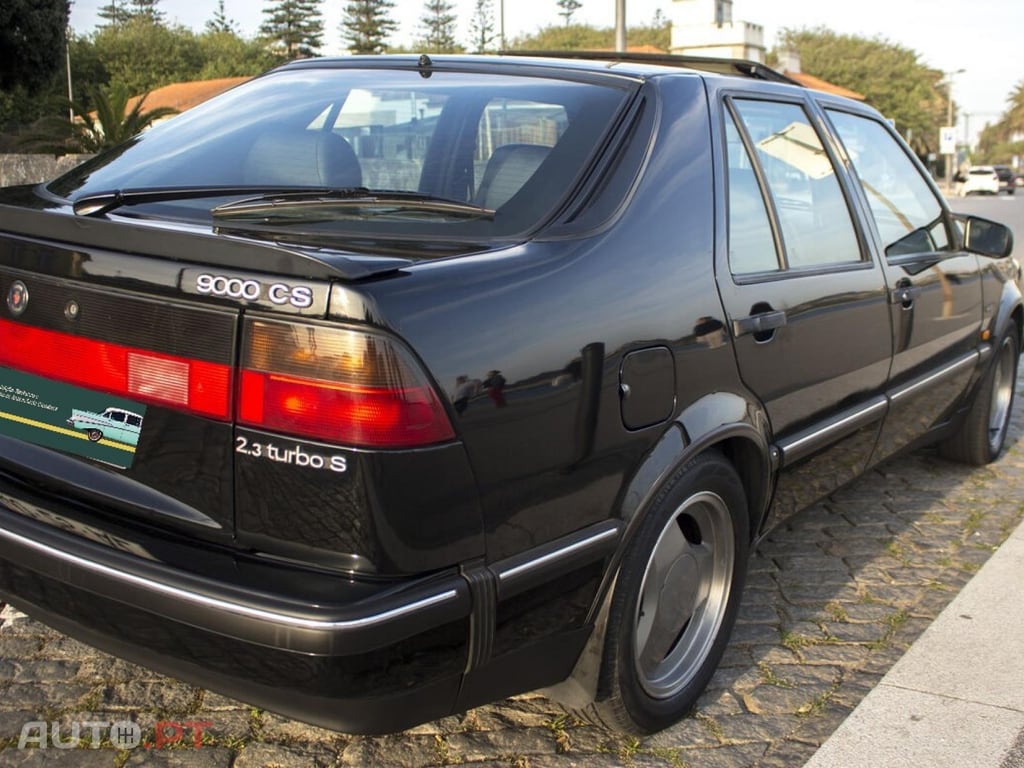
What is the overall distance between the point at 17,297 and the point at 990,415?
4608 mm

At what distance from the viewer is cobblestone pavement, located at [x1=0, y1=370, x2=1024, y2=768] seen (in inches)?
107

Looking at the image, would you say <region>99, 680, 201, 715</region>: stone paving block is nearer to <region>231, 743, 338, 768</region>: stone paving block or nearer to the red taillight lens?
<region>231, 743, 338, 768</region>: stone paving block

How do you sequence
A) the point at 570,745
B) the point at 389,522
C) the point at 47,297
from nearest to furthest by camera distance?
1. the point at 389,522
2. the point at 47,297
3. the point at 570,745

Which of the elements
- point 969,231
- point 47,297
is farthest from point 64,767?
point 969,231

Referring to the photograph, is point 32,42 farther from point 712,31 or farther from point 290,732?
point 290,732

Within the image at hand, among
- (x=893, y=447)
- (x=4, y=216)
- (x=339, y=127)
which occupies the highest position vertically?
(x=339, y=127)

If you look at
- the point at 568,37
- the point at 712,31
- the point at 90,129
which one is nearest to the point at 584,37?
the point at 568,37

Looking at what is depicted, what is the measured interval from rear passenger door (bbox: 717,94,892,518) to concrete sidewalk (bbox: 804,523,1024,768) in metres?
0.60

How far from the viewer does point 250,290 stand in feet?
6.56

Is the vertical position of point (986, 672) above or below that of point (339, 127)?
below

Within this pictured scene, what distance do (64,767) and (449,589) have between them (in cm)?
124

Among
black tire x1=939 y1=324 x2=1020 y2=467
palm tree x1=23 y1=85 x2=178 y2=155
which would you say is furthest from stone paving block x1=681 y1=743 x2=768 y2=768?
palm tree x1=23 y1=85 x2=178 y2=155

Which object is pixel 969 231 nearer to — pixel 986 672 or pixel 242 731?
pixel 986 672

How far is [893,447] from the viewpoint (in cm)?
420
